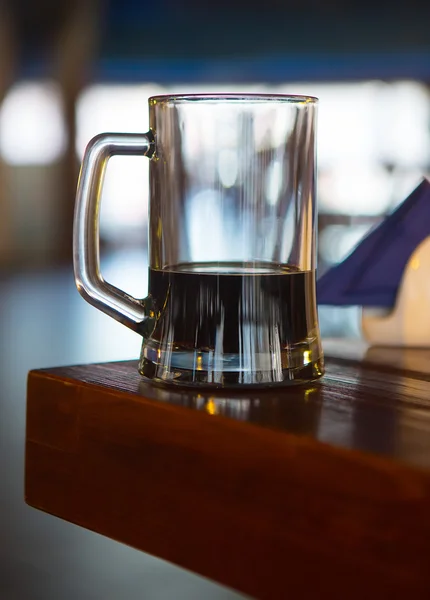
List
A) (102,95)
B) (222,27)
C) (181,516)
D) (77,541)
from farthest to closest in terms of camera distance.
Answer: (102,95) → (222,27) → (77,541) → (181,516)

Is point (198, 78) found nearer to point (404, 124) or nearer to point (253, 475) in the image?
point (404, 124)

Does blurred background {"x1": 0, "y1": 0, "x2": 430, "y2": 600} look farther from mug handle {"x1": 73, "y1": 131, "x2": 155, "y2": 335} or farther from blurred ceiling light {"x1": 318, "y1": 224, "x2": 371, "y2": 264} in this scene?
mug handle {"x1": 73, "y1": 131, "x2": 155, "y2": 335}

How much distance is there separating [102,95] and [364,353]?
24.3 ft

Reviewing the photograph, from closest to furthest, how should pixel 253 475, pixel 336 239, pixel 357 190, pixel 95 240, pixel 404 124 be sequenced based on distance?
1. pixel 253 475
2. pixel 95 240
3. pixel 336 239
4. pixel 404 124
5. pixel 357 190

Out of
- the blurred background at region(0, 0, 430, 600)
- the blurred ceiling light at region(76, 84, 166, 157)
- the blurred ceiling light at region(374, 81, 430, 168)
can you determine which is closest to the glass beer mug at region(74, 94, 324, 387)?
the blurred background at region(0, 0, 430, 600)

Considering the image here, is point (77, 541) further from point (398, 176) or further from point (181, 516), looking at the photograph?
point (398, 176)

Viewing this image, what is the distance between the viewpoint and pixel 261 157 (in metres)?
0.42

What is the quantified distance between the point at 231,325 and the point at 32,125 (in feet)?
23.5

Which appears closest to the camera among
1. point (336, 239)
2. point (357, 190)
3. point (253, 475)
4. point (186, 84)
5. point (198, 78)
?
point (253, 475)

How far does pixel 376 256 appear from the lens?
0.64 meters

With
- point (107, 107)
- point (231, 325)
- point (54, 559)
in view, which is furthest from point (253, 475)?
point (107, 107)

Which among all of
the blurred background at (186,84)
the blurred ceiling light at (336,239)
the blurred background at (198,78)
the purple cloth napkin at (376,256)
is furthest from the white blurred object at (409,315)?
the blurred background at (198,78)

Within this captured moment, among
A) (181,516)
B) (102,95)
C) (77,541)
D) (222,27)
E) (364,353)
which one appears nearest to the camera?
(181,516)

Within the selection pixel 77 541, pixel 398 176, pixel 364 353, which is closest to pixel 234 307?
pixel 364 353
